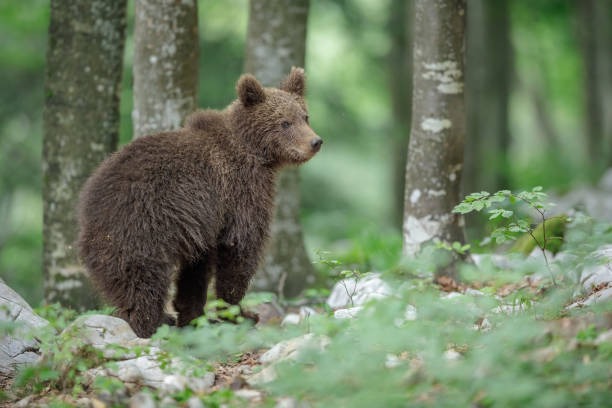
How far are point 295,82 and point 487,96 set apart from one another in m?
9.95

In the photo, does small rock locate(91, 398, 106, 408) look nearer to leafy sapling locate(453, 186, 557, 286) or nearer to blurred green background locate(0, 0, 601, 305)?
leafy sapling locate(453, 186, 557, 286)

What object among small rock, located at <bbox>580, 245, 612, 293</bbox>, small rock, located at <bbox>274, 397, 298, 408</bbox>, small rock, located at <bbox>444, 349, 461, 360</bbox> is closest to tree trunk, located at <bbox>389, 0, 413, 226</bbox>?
small rock, located at <bbox>580, 245, 612, 293</bbox>

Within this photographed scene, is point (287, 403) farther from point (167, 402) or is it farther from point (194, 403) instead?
point (167, 402)

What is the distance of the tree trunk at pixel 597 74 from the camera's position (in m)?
13.2

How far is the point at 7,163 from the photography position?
1225 cm

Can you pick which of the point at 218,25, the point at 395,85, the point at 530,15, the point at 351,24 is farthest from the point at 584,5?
the point at 218,25

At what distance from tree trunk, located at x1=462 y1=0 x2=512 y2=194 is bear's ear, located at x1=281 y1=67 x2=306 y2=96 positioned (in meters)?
7.36

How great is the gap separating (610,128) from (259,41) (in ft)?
30.1

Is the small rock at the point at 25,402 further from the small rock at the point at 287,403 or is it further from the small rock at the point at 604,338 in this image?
the small rock at the point at 604,338

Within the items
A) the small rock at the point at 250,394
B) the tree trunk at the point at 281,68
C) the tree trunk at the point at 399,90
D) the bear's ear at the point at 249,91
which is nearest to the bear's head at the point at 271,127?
the bear's ear at the point at 249,91

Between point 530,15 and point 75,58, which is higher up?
point 530,15

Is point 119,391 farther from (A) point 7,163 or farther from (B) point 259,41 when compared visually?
(A) point 7,163

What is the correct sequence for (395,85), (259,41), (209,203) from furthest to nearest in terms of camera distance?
(395,85)
(259,41)
(209,203)

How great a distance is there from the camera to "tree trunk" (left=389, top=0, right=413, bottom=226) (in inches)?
508
